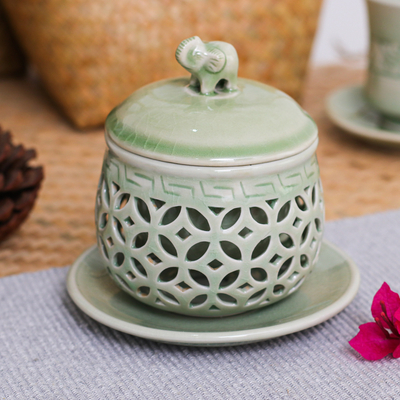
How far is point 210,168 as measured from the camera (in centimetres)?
42

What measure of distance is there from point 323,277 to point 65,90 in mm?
671

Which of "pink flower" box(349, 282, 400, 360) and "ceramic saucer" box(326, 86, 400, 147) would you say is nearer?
"pink flower" box(349, 282, 400, 360)

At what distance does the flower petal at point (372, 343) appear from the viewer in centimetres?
47

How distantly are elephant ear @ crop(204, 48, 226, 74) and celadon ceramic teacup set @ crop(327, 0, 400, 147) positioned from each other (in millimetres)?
483

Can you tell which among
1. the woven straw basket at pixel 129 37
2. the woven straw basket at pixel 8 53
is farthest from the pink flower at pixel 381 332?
the woven straw basket at pixel 8 53

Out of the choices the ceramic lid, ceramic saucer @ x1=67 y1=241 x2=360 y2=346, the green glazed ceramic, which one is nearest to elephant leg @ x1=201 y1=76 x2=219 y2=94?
the ceramic lid

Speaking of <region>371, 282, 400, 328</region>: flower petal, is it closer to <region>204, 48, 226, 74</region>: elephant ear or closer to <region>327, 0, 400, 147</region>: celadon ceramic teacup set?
<region>204, 48, 226, 74</region>: elephant ear

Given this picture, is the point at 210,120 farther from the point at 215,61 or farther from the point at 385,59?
the point at 385,59

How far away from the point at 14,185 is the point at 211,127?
0.31 metres

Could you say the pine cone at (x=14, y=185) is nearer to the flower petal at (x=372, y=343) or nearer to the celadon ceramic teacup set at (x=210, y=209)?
the celadon ceramic teacup set at (x=210, y=209)

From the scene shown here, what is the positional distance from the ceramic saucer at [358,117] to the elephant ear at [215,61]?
53 centimetres

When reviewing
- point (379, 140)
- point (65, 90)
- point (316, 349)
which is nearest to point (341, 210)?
point (379, 140)

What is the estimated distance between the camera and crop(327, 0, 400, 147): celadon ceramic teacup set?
0.86 meters

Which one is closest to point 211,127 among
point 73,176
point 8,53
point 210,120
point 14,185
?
point 210,120
